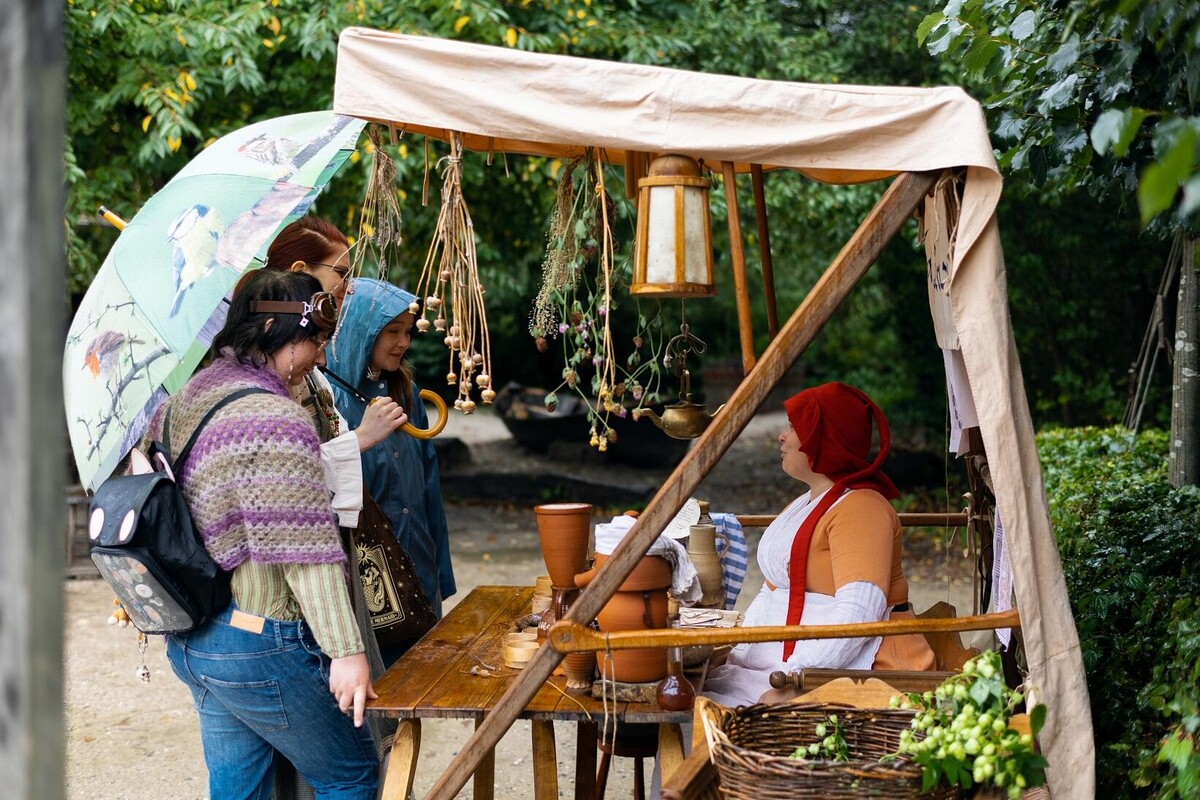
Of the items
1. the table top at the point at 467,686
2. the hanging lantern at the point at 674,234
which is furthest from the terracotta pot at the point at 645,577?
the hanging lantern at the point at 674,234

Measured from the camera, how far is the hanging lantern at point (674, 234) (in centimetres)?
221

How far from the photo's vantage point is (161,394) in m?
2.83

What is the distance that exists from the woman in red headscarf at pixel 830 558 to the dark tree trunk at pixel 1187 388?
7.24ft

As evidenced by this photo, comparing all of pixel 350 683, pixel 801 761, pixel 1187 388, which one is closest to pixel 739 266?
pixel 801 761

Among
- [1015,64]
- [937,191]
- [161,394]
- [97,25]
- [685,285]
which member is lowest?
[161,394]

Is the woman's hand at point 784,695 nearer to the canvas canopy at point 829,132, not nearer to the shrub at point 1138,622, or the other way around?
the canvas canopy at point 829,132

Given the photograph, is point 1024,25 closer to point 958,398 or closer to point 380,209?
point 958,398

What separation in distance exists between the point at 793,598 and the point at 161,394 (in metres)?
1.68

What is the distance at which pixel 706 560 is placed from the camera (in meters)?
3.15

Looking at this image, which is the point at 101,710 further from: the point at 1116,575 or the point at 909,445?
the point at 909,445

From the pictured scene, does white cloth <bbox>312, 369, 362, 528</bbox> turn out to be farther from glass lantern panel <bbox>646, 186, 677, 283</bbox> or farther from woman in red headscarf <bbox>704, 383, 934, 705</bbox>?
woman in red headscarf <bbox>704, 383, 934, 705</bbox>

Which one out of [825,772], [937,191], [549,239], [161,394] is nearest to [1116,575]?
[937,191]

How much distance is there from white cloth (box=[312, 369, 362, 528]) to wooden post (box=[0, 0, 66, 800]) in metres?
1.36

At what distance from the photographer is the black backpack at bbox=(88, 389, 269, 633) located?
2334mm
